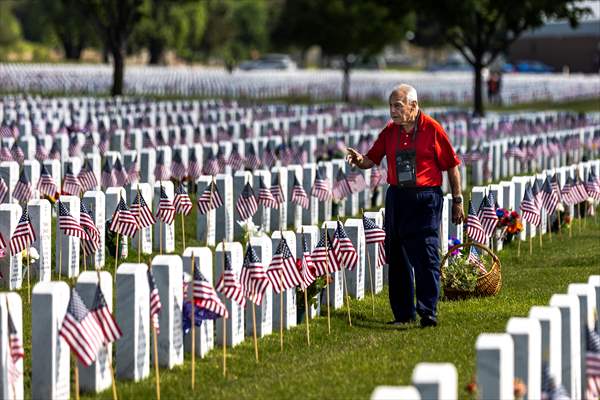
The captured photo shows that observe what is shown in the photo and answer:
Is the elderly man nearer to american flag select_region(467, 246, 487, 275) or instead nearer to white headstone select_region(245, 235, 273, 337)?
white headstone select_region(245, 235, 273, 337)

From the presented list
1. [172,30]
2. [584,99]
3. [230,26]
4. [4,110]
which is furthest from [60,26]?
[4,110]

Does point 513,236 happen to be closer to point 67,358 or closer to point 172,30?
point 67,358

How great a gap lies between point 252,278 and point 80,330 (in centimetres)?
219

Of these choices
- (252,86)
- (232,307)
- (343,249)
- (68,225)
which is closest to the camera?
(232,307)

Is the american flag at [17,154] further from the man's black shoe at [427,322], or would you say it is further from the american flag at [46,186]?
the man's black shoe at [427,322]

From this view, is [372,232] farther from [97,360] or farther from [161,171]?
[161,171]

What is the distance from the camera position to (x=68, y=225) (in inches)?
573

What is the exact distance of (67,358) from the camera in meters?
10.2

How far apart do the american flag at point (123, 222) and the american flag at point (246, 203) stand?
231 cm

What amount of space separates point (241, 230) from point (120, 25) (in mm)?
31232

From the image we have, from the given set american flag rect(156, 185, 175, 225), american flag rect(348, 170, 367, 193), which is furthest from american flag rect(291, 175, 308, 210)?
american flag rect(156, 185, 175, 225)

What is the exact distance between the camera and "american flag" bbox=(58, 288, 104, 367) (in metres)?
9.65

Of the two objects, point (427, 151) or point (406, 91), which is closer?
point (406, 91)

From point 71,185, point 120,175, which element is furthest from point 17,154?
point 71,185
